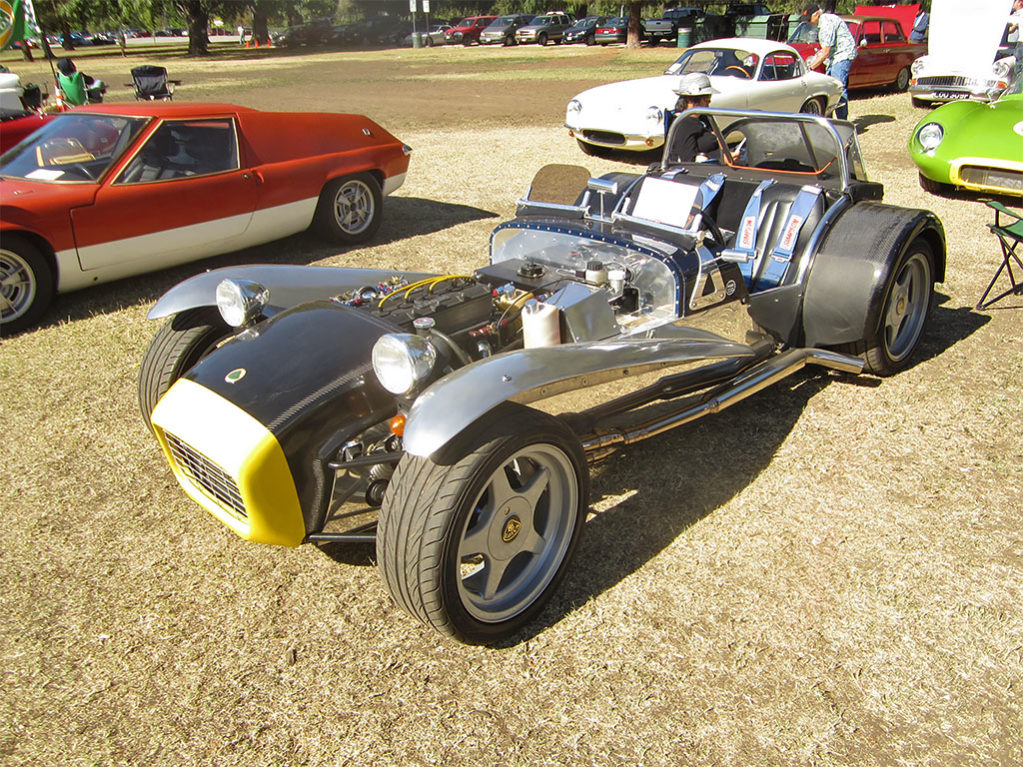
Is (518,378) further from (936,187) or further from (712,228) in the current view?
(936,187)

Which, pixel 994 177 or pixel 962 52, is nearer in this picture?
pixel 994 177

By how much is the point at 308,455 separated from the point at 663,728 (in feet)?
4.88

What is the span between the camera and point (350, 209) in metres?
7.34

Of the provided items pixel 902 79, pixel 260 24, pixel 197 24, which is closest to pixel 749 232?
pixel 902 79

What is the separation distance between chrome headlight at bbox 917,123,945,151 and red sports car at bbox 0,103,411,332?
5856mm

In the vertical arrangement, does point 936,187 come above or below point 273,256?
above

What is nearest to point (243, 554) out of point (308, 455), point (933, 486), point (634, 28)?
point (308, 455)

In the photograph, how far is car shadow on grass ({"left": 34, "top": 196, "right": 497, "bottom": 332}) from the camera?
600cm

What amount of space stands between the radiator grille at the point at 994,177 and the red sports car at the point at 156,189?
607 centimetres

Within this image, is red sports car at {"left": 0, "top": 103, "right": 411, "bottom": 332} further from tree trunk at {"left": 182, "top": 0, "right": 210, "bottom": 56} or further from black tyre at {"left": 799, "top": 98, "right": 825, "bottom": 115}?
tree trunk at {"left": 182, "top": 0, "right": 210, "bottom": 56}

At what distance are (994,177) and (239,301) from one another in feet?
25.2

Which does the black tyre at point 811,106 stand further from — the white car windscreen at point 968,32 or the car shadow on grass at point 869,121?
the white car windscreen at point 968,32

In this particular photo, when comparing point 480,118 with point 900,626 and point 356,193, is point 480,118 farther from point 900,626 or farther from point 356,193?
point 900,626

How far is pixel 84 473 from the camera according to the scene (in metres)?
3.80
